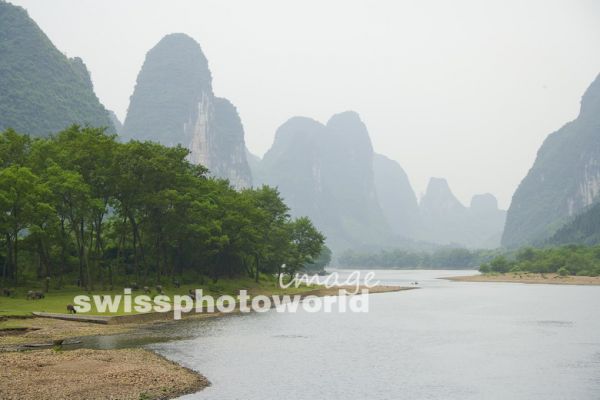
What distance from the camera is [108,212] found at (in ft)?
231

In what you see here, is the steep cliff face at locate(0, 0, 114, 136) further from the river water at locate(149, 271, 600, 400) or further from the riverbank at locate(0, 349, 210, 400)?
the riverbank at locate(0, 349, 210, 400)

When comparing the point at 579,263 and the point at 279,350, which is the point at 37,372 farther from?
the point at 579,263

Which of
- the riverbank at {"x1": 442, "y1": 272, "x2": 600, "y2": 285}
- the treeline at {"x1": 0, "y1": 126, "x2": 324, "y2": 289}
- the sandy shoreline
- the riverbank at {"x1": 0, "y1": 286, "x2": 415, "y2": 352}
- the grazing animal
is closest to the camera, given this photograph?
the sandy shoreline

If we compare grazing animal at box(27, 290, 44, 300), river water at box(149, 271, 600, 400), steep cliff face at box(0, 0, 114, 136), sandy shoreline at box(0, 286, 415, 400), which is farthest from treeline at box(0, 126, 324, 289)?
steep cliff face at box(0, 0, 114, 136)

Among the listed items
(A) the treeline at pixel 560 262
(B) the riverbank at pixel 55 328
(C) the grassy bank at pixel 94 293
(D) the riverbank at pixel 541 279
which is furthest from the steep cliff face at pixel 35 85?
(A) the treeline at pixel 560 262

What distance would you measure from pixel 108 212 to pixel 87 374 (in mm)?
46011

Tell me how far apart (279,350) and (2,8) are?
18962 centimetres

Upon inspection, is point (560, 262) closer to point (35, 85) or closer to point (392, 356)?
point (392, 356)

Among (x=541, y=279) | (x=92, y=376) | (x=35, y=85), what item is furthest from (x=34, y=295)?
(x=35, y=85)

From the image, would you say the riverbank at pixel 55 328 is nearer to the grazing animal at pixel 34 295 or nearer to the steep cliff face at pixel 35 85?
the grazing animal at pixel 34 295

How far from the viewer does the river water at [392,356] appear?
1046 inches

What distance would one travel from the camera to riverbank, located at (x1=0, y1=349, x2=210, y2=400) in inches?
934

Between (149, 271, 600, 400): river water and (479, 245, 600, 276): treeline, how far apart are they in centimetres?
10136

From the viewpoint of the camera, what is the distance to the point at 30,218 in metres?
53.1
